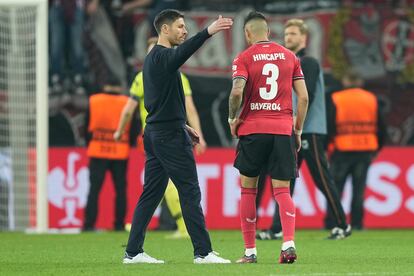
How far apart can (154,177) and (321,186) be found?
12.2 ft

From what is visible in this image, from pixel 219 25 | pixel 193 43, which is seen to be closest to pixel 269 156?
pixel 193 43

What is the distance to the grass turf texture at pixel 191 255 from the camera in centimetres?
888

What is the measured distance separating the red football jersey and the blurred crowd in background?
804cm

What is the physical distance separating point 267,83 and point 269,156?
583 millimetres

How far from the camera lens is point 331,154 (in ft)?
53.3

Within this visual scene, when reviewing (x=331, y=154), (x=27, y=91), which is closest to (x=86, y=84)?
(x=27, y=91)

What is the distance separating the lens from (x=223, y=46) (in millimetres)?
17828

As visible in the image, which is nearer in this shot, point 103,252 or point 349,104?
point 103,252

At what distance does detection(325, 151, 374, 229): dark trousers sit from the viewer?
1580 cm

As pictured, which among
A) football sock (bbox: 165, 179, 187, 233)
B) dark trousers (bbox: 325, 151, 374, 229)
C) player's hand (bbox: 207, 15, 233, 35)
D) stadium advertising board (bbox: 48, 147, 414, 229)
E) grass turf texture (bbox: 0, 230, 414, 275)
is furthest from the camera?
stadium advertising board (bbox: 48, 147, 414, 229)

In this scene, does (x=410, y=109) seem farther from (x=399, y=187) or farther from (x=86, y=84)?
(x=86, y=84)

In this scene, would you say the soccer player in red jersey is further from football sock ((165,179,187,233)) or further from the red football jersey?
football sock ((165,179,187,233))

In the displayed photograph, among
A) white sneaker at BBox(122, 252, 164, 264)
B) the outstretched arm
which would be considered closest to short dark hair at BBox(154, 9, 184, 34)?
the outstretched arm

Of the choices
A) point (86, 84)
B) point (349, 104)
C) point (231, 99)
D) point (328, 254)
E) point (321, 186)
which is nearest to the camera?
point (231, 99)
